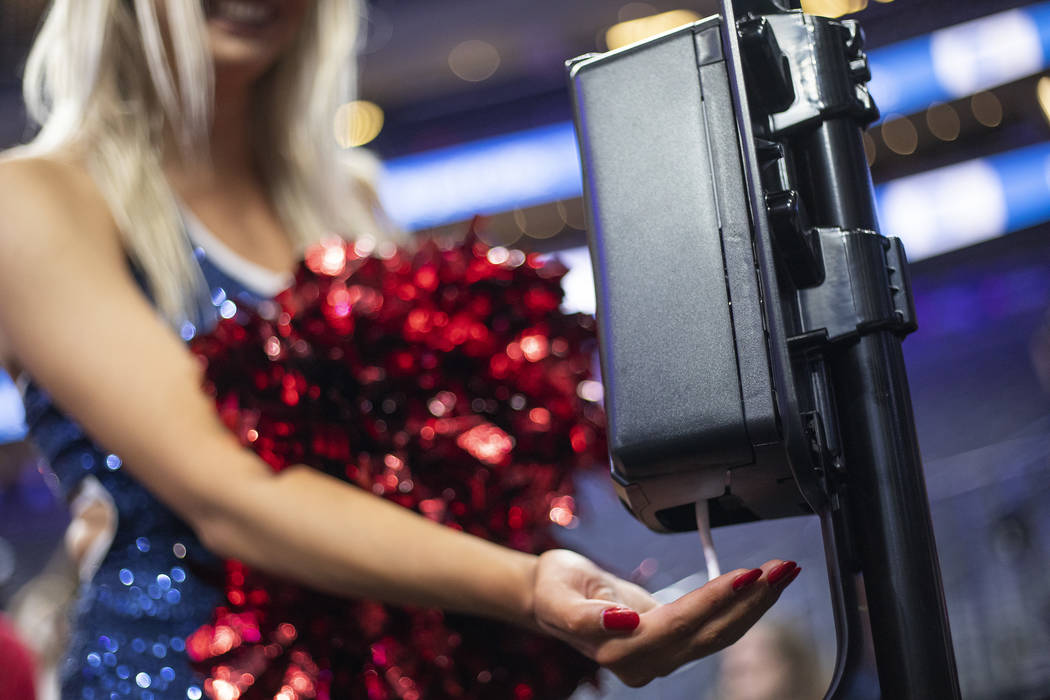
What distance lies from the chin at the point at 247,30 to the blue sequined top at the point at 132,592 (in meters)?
0.37

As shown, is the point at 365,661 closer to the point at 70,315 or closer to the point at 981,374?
the point at 70,315

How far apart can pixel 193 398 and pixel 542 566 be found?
38 cm

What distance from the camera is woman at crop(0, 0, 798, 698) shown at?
783 millimetres

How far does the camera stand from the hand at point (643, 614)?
59cm

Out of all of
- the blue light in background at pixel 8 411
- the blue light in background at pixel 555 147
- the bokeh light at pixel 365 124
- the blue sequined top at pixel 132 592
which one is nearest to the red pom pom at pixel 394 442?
the blue sequined top at pixel 132 592

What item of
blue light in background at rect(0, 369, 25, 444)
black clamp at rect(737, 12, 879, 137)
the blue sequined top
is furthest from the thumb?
blue light in background at rect(0, 369, 25, 444)

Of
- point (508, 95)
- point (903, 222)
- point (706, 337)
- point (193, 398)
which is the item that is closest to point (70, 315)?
point (193, 398)

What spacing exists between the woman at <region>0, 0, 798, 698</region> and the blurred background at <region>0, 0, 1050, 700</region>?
2.38 metres

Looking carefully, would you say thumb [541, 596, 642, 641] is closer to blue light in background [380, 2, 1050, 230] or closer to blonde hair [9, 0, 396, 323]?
blonde hair [9, 0, 396, 323]

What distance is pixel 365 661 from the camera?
0.96 meters

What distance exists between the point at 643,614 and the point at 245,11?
918mm

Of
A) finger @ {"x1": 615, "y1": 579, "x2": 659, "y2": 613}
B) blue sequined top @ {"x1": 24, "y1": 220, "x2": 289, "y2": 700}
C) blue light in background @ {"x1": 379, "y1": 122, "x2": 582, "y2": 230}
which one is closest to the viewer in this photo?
finger @ {"x1": 615, "y1": 579, "x2": 659, "y2": 613}

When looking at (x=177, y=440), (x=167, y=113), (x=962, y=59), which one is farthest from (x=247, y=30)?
(x=962, y=59)

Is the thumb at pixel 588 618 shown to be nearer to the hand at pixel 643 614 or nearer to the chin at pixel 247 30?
the hand at pixel 643 614
